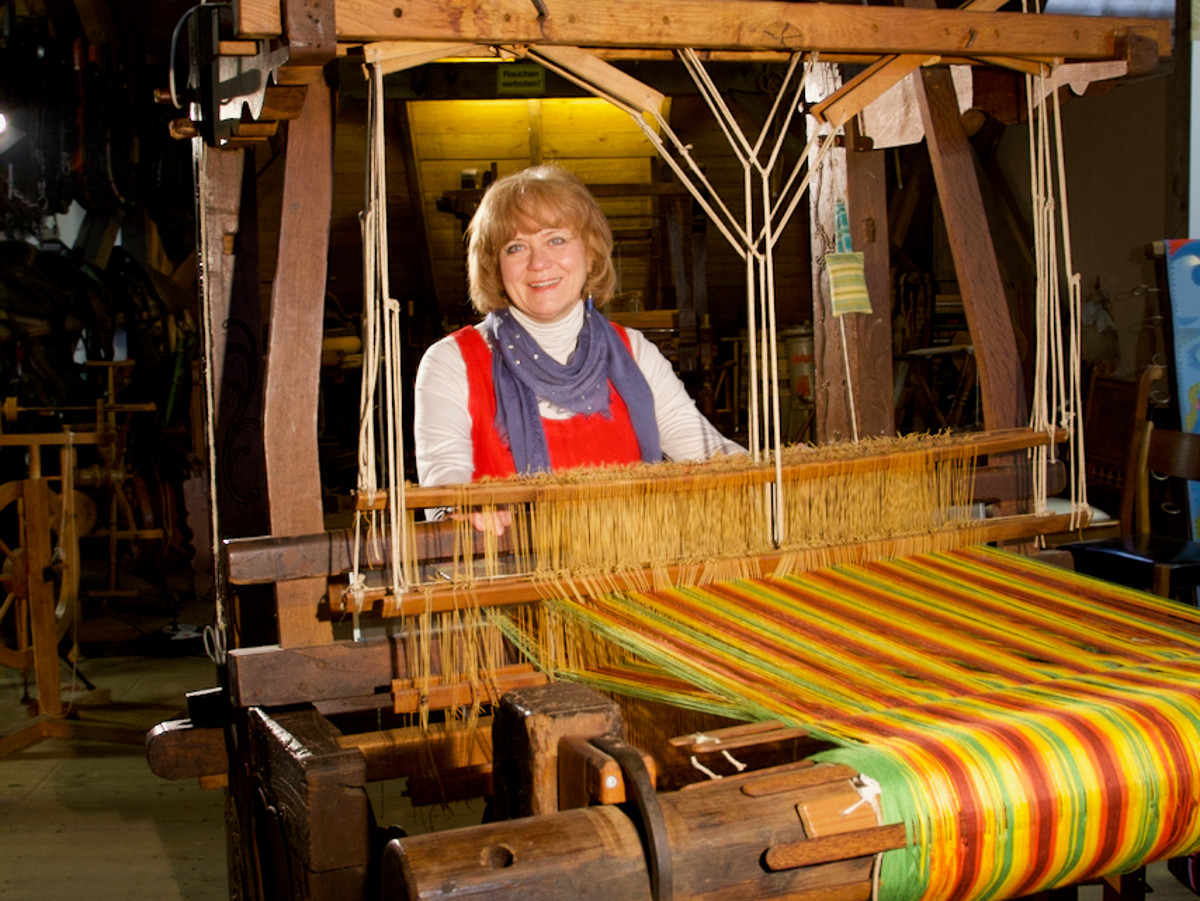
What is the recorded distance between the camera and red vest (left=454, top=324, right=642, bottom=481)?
2.54m

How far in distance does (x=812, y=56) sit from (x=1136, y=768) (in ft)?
3.92

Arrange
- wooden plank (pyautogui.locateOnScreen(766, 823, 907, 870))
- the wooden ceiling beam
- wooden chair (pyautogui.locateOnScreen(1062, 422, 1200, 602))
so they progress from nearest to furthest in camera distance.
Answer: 1. wooden plank (pyautogui.locateOnScreen(766, 823, 907, 870))
2. the wooden ceiling beam
3. wooden chair (pyautogui.locateOnScreen(1062, 422, 1200, 602))

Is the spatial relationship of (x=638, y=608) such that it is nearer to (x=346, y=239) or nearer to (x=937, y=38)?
(x=937, y=38)

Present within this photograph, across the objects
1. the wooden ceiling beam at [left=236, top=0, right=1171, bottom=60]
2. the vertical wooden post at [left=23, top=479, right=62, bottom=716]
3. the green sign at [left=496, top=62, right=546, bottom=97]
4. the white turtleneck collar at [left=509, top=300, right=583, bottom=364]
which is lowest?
the vertical wooden post at [left=23, top=479, right=62, bottom=716]

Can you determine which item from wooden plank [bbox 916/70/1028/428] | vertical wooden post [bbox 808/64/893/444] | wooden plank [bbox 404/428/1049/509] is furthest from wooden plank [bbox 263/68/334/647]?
vertical wooden post [bbox 808/64/893/444]

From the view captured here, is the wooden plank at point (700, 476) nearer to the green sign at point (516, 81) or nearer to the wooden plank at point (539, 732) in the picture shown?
the wooden plank at point (539, 732)

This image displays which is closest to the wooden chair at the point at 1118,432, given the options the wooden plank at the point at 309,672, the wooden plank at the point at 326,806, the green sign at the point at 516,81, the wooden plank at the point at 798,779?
the wooden plank at the point at 309,672

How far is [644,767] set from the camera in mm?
1133

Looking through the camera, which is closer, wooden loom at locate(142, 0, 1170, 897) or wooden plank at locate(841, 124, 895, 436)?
wooden loom at locate(142, 0, 1170, 897)

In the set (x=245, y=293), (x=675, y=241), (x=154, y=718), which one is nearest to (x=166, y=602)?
(x=154, y=718)

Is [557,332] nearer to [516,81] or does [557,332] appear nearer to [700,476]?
[700,476]

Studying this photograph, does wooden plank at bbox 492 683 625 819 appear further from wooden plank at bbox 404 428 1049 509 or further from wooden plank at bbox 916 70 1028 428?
wooden plank at bbox 916 70 1028 428

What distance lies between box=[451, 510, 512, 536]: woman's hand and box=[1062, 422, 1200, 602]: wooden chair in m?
2.37

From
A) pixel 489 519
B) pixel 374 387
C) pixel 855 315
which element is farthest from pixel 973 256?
pixel 374 387
